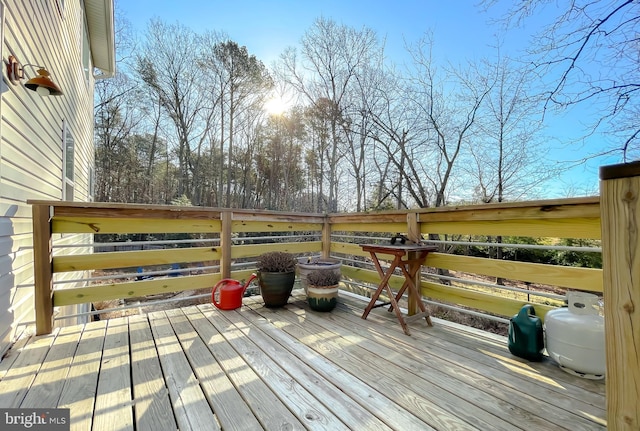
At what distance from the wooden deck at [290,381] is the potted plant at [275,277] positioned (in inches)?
21.9

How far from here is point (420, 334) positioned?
2316mm

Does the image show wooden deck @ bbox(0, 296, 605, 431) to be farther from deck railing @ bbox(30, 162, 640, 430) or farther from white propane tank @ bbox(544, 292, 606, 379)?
deck railing @ bbox(30, 162, 640, 430)

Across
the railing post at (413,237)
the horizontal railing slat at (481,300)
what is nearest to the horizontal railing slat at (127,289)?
the railing post at (413,237)

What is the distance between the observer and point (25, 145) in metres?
2.30

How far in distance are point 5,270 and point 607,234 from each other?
3176 millimetres

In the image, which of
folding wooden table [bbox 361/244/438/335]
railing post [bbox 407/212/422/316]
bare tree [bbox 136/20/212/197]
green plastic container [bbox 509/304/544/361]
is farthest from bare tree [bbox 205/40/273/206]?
green plastic container [bbox 509/304/544/361]

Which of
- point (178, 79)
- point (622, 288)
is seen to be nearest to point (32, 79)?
point (622, 288)

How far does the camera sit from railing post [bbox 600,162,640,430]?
802 mm

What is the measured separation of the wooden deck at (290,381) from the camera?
4.19ft

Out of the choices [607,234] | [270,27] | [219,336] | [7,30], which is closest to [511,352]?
[607,234]

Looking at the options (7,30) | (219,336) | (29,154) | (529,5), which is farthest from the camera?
(529,5)

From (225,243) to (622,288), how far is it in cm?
307

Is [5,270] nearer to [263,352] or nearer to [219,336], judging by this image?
[219,336]

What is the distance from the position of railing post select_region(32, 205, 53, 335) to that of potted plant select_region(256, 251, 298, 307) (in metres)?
1.68
